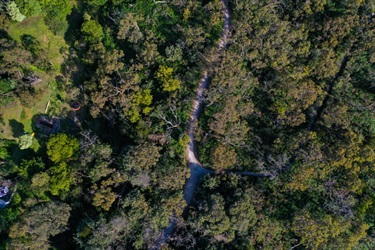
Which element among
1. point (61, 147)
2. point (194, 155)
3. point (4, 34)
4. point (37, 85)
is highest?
point (4, 34)

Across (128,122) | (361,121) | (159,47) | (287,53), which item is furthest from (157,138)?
(361,121)

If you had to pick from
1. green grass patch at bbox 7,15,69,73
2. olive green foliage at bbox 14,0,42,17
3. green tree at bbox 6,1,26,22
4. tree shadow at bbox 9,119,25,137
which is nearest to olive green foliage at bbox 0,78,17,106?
tree shadow at bbox 9,119,25,137

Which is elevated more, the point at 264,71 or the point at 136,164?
the point at 264,71

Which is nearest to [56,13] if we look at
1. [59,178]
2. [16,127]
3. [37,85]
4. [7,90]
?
[37,85]

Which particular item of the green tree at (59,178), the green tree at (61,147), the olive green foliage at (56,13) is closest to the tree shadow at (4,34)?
the olive green foliage at (56,13)

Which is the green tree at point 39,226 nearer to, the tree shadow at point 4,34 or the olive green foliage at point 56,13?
the tree shadow at point 4,34

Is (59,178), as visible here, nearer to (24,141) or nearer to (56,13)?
(24,141)

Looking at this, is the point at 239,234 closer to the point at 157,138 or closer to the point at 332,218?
the point at 332,218
